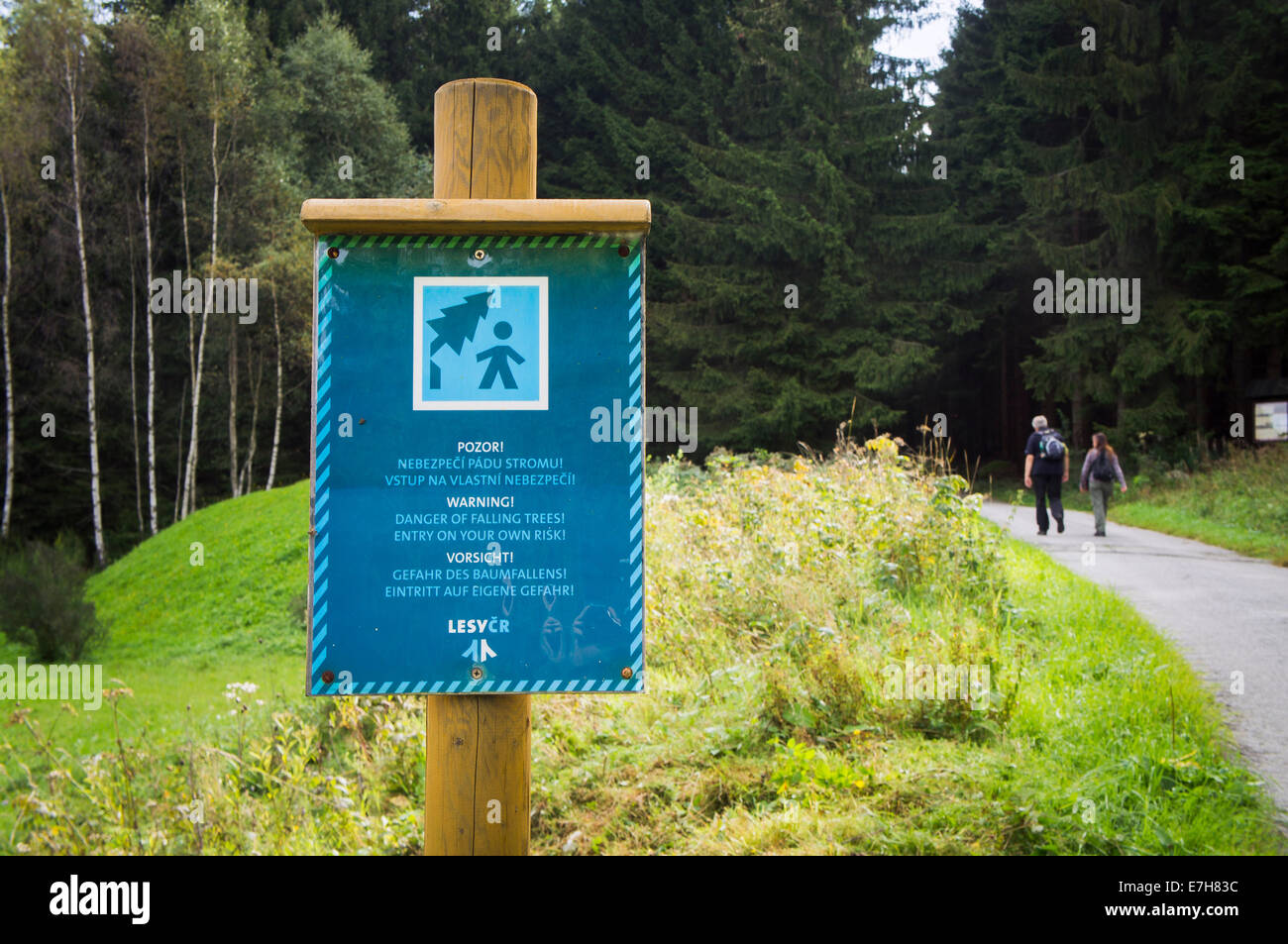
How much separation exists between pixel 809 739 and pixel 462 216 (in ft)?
10.5

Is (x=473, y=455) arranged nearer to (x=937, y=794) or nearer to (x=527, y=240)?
(x=527, y=240)

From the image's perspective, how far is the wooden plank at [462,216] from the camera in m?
2.17

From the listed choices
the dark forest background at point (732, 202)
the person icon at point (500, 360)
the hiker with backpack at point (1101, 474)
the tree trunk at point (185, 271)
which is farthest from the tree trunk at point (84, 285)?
the person icon at point (500, 360)

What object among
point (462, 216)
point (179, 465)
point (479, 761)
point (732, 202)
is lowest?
point (479, 761)

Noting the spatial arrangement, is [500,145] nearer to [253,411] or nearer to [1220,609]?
[1220,609]

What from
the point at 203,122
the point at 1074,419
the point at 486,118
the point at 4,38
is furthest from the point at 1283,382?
the point at 4,38

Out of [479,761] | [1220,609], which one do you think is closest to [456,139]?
[479,761]

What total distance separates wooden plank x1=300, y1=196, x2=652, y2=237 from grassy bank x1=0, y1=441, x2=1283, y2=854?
8.05ft

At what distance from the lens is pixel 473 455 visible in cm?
220

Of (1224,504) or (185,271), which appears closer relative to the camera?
(1224,504)

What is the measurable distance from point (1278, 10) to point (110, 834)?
87.7 feet

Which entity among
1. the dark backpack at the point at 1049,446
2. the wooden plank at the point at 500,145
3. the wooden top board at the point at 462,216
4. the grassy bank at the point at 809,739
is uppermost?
the wooden plank at the point at 500,145

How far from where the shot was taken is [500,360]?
2215 millimetres

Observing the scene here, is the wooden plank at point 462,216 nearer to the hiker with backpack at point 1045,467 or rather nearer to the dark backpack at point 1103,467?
the hiker with backpack at point 1045,467
